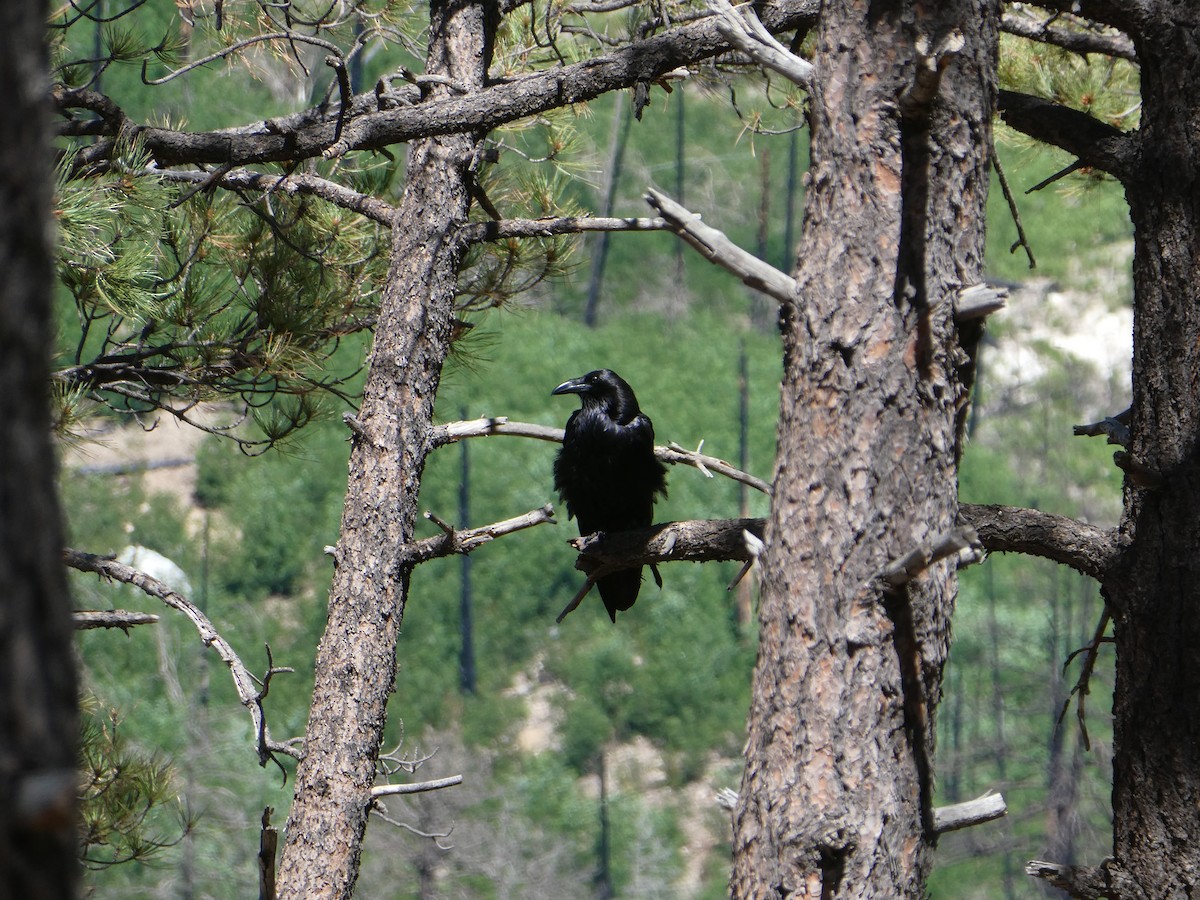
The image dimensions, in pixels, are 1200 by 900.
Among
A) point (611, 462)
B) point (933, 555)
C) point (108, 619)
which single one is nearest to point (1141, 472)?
point (933, 555)

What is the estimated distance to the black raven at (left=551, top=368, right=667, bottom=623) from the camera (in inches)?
185

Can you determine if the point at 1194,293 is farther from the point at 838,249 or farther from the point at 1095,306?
the point at 1095,306

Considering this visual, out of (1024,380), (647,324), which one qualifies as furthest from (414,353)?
(1024,380)

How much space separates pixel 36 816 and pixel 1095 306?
28.5 m

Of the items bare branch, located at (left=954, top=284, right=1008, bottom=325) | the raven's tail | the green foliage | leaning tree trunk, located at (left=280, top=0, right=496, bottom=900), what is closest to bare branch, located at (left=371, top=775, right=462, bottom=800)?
leaning tree trunk, located at (left=280, top=0, right=496, bottom=900)

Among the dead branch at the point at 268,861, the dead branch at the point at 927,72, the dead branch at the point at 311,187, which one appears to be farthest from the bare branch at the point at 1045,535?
the dead branch at the point at 311,187

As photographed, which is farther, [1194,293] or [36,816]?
[1194,293]

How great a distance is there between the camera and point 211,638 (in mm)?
3674

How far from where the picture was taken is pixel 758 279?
210 cm

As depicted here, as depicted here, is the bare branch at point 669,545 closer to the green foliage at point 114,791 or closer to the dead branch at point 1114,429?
the dead branch at point 1114,429

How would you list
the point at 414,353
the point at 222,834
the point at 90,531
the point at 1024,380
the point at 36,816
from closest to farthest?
the point at 36,816 < the point at 414,353 < the point at 222,834 < the point at 90,531 < the point at 1024,380

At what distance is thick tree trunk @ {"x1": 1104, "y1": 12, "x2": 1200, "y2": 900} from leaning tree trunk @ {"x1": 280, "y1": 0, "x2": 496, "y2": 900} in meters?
2.21

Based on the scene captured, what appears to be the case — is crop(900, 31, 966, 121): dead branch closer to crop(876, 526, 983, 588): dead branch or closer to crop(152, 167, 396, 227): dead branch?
crop(876, 526, 983, 588): dead branch

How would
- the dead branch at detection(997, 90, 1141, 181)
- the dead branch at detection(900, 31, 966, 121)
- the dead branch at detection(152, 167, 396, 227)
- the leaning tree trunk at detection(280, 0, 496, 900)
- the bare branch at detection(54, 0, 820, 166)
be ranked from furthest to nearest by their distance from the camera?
the dead branch at detection(152, 167, 396, 227)
the leaning tree trunk at detection(280, 0, 496, 900)
the bare branch at detection(54, 0, 820, 166)
the dead branch at detection(997, 90, 1141, 181)
the dead branch at detection(900, 31, 966, 121)
